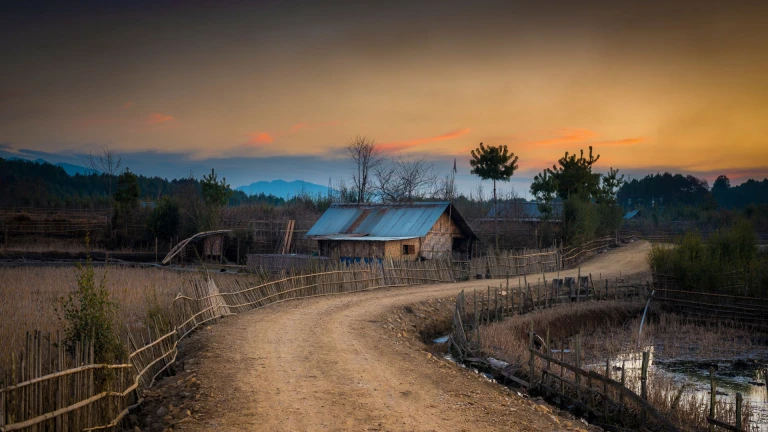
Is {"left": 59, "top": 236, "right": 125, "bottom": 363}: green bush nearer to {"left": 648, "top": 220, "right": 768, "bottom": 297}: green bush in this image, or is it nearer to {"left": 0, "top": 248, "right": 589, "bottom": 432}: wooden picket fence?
{"left": 0, "top": 248, "right": 589, "bottom": 432}: wooden picket fence

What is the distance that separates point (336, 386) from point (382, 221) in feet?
70.8

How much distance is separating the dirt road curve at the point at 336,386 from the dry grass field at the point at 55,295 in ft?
6.51

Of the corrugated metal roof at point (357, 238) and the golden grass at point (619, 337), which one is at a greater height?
the corrugated metal roof at point (357, 238)

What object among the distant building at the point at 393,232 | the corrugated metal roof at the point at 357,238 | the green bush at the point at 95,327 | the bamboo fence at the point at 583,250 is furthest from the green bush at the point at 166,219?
the green bush at the point at 95,327

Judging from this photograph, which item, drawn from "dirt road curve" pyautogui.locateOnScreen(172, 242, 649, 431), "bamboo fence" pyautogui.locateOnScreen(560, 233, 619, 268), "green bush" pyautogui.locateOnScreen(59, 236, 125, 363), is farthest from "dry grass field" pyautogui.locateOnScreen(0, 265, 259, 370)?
"bamboo fence" pyautogui.locateOnScreen(560, 233, 619, 268)

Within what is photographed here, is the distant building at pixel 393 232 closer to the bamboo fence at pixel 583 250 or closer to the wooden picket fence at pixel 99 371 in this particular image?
the bamboo fence at pixel 583 250

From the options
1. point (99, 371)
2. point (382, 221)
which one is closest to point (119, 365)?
point (99, 371)

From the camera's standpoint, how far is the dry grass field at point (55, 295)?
13152mm

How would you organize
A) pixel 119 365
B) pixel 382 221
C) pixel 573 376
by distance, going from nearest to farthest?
pixel 119 365, pixel 573 376, pixel 382 221

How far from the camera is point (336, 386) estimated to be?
9.27 m

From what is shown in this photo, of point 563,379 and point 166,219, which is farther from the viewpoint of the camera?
point 166,219

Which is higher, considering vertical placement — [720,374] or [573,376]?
[573,376]

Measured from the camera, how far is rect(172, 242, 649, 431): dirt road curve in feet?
25.7

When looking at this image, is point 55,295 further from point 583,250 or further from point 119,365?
point 583,250
